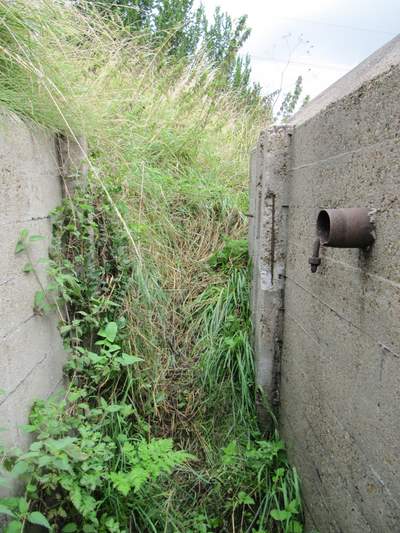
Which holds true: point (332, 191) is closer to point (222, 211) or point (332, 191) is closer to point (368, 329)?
point (368, 329)

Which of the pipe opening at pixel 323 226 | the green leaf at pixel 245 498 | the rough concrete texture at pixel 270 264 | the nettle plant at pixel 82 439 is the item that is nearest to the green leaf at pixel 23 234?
the nettle plant at pixel 82 439

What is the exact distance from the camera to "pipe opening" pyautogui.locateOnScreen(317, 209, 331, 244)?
Result: 139 cm

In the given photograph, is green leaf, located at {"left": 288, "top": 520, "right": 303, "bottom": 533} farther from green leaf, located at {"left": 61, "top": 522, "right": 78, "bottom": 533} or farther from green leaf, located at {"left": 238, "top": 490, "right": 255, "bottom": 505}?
green leaf, located at {"left": 61, "top": 522, "right": 78, "bottom": 533}

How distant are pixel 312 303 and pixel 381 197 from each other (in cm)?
82

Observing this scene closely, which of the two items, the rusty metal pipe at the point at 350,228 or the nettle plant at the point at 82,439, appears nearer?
the rusty metal pipe at the point at 350,228

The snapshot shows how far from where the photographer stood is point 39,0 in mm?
2143

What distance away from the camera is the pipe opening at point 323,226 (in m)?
1.39

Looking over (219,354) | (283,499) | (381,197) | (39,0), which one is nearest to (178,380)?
(219,354)

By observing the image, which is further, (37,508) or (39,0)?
(39,0)

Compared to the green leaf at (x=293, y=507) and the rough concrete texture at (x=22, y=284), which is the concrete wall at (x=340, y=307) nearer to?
the green leaf at (x=293, y=507)

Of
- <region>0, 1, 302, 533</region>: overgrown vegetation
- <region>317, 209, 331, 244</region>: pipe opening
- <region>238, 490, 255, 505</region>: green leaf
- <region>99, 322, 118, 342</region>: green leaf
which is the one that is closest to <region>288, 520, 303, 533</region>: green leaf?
<region>0, 1, 302, 533</region>: overgrown vegetation

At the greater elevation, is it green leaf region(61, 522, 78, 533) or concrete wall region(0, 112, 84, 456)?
concrete wall region(0, 112, 84, 456)

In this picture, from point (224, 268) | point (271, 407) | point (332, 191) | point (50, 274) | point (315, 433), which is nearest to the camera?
point (332, 191)

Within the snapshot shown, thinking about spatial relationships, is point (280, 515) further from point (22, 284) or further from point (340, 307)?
point (22, 284)
